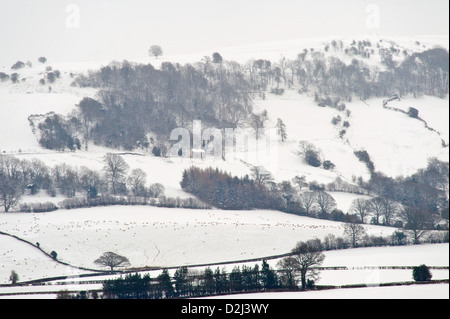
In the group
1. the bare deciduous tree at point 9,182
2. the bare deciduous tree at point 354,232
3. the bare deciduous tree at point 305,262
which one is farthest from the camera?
the bare deciduous tree at point 9,182

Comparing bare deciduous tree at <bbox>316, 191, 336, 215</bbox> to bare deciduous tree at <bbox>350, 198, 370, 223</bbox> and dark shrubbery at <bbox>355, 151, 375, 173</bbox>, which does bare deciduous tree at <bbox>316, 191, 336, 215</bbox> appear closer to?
bare deciduous tree at <bbox>350, 198, 370, 223</bbox>

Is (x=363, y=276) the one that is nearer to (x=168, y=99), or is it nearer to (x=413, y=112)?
(x=168, y=99)

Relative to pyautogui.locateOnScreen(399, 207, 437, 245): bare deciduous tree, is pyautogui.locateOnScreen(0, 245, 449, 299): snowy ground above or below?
below

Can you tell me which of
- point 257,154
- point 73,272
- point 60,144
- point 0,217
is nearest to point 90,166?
point 60,144

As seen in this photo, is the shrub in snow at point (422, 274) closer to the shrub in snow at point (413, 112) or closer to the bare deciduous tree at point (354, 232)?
the bare deciduous tree at point (354, 232)

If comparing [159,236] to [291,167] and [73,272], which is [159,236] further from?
[291,167]

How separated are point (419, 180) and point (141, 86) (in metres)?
79.7

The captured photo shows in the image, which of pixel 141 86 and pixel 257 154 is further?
pixel 141 86

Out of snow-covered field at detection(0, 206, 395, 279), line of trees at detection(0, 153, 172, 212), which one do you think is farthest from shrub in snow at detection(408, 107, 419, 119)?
line of trees at detection(0, 153, 172, 212)

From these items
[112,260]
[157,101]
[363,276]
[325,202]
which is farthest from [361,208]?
[157,101]

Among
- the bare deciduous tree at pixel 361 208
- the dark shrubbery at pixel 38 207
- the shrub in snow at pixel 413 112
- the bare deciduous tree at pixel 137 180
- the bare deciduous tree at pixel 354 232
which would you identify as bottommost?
the bare deciduous tree at pixel 354 232

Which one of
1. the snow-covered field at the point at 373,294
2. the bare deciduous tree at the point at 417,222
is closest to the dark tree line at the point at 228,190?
the bare deciduous tree at the point at 417,222
